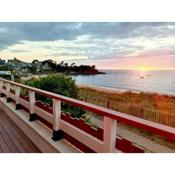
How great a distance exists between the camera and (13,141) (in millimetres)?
2738

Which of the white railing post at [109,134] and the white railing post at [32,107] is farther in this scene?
the white railing post at [32,107]

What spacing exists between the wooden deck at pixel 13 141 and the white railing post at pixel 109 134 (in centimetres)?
98

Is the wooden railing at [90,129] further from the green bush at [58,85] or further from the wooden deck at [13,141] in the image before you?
the green bush at [58,85]

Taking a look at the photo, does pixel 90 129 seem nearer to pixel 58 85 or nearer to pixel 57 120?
pixel 57 120

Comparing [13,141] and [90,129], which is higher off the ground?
[90,129]

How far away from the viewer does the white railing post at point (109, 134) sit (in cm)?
155

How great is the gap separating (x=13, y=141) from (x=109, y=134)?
1.45 meters

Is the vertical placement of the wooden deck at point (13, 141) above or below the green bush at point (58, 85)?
below

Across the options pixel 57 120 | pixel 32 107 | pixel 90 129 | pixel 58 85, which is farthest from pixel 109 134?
pixel 58 85

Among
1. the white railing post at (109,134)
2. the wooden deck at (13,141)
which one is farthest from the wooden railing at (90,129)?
the wooden deck at (13,141)
